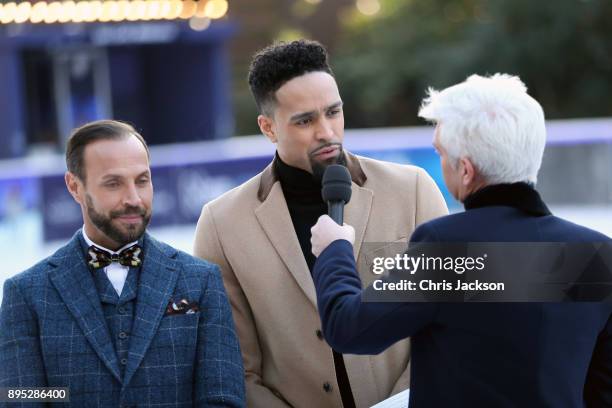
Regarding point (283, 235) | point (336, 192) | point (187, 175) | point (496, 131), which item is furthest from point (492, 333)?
point (187, 175)

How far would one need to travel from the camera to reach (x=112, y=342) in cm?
252

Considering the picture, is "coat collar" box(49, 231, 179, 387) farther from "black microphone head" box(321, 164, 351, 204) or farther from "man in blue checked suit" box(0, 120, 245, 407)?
"black microphone head" box(321, 164, 351, 204)

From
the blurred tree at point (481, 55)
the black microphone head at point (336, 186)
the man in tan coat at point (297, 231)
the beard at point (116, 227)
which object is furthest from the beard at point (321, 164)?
the blurred tree at point (481, 55)

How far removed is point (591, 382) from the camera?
220cm

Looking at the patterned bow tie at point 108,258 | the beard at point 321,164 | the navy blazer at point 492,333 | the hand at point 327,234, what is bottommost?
the navy blazer at point 492,333

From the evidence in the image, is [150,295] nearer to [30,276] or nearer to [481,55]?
[30,276]

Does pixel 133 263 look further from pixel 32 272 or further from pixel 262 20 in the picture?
pixel 262 20

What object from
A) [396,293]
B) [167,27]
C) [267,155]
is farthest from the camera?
[167,27]

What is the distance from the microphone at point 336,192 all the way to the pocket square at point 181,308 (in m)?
0.48

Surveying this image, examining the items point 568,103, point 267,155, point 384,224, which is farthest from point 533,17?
point 384,224

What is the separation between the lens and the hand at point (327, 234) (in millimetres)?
2266

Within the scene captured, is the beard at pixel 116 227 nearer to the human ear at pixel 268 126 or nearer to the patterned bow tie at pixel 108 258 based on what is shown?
the patterned bow tie at pixel 108 258

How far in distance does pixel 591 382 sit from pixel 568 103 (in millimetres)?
27785

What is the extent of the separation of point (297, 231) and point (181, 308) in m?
0.53
